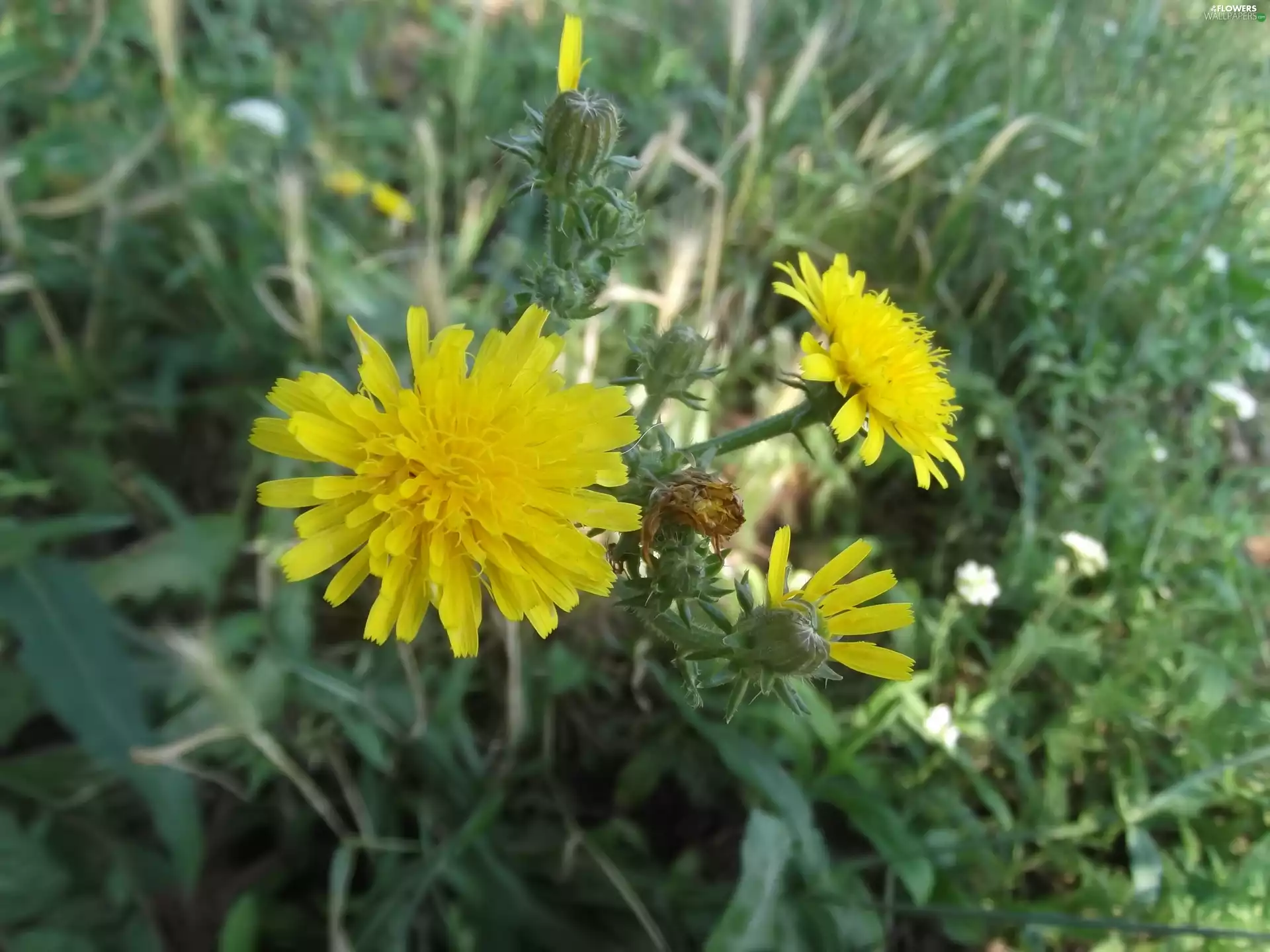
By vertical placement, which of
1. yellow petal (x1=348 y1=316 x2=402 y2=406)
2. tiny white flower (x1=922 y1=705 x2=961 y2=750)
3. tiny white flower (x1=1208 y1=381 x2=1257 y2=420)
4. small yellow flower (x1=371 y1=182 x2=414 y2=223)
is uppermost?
yellow petal (x1=348 y1=316 x2=402 y2=406)

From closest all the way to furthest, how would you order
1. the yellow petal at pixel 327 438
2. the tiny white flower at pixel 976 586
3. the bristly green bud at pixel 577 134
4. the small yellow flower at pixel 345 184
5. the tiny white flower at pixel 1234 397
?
the yellow petal at pixel 327 438, the bristly green bud at pixel 577 134, the tiny white flower at pixel 976 586, the tiny white flower at pixel 1234 397, the small yellow flower at pixel 345 184

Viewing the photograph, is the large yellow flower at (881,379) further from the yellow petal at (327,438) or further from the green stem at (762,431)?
the yellow petal at (327,438)

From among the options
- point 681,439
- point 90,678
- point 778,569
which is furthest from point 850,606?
point 90,678

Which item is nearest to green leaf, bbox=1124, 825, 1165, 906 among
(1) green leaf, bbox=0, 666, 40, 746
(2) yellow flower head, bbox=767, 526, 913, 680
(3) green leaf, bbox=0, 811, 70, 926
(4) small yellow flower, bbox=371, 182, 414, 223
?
(2) yellow flower head, bbox=767, 526, 913, 680

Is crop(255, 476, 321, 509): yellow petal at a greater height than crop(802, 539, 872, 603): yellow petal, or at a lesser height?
greater

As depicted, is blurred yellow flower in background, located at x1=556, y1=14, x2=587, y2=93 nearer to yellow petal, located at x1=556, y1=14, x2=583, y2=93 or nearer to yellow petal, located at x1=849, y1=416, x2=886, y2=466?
yellow petal, located at x1=556, y1=14, x2=583, y2=93

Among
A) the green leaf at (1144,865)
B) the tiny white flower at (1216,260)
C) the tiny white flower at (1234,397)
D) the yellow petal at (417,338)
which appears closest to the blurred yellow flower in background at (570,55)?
the yellow petal at (417,338)
